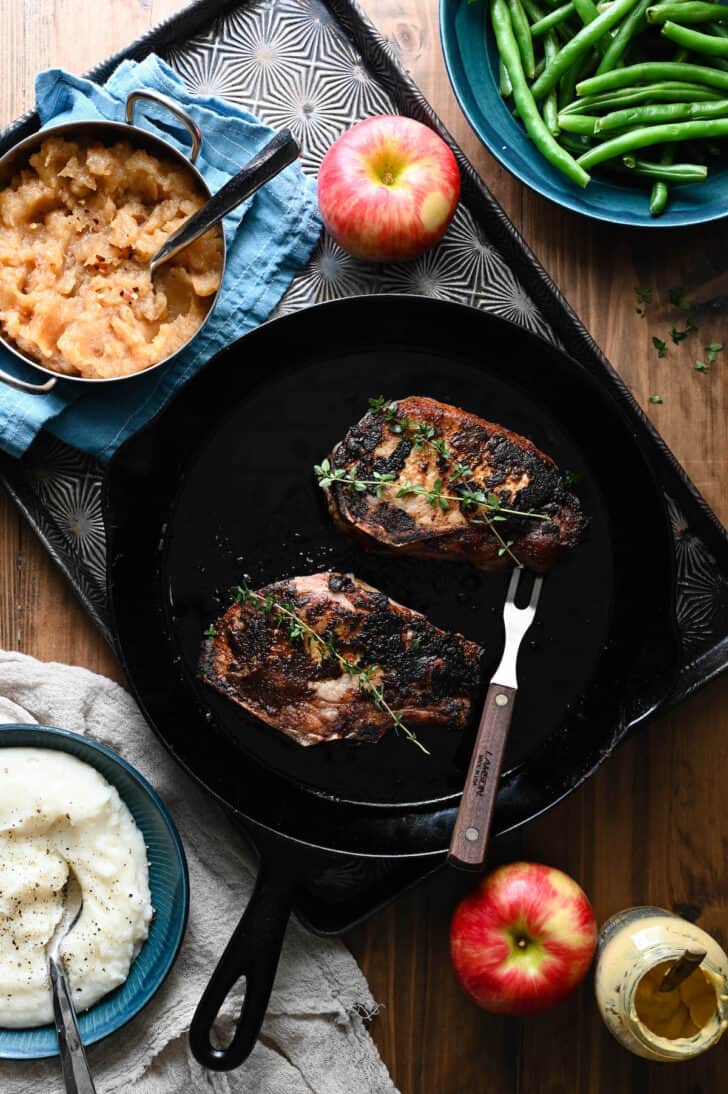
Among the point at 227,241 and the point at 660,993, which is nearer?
the point at 660,993

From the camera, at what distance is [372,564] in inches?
128

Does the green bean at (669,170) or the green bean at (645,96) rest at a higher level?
Result: the green bean at (645,96)

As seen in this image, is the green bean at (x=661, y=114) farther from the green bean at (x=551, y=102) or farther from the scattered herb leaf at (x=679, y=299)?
the scattered herb leaf at (x=679, y=299)

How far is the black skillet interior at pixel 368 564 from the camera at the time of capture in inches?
127

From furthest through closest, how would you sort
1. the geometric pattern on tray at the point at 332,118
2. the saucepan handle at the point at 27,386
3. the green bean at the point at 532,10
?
the geometric pattern on tray at the point at 332,118, the green bean at the point at 532,10, the saucepan handle at the point at 27,386

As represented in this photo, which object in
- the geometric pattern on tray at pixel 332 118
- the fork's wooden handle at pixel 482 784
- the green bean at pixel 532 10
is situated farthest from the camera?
the geometric pattern on tray at pixel 332 118

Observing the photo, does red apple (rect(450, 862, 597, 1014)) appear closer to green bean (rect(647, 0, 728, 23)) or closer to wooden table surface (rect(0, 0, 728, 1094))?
wooden table surface (rect(0, 0, 728, 1094))

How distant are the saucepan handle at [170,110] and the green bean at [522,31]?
104cm

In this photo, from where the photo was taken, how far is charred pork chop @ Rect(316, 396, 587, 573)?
10.3 feet

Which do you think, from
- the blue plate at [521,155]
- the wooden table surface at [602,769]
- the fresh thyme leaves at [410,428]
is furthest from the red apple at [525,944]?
the blue plate at [521,155]

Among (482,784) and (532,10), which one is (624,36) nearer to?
(532,10)

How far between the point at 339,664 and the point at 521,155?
5.61ft


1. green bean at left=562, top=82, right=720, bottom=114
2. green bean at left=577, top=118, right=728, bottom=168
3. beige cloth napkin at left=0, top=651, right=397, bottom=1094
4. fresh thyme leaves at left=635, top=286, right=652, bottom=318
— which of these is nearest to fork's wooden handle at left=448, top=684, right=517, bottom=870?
beige cloth napkin at left=0, top=651, right=397, bottom=1094

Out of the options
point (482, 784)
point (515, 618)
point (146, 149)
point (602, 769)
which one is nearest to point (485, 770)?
point (482, 784)
